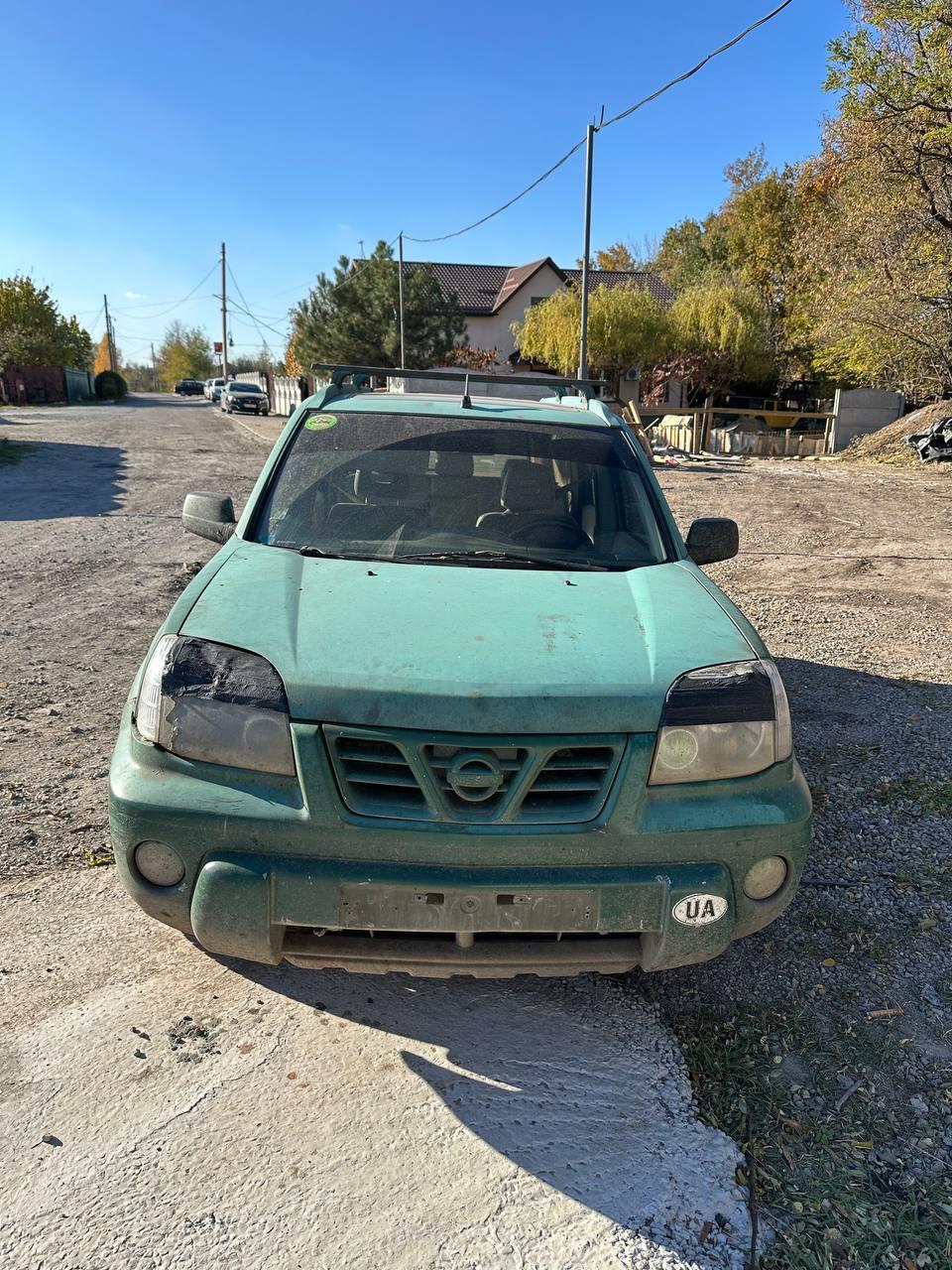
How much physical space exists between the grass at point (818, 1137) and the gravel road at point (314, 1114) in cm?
8

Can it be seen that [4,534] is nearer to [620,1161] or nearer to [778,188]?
[620,1161]

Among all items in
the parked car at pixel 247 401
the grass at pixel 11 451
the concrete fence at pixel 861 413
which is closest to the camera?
the grass at pixel 11 451

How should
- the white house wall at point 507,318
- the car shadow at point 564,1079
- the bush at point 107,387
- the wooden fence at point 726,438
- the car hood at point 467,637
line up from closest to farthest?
1. the car shadow at point 564,1079
2. the car hood at point 467,637
3. the wooden fence at point 726,438
4. the white house wall at point 507,318
5. the bush at point 107,387

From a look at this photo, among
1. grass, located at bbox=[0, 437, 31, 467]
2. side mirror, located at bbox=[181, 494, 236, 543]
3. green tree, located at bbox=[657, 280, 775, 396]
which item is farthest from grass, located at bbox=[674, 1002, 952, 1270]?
green tree, located at bbox=[657, 280, 775, 396]

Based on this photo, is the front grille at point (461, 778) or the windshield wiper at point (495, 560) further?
the windshield wiper at point (495, 560)

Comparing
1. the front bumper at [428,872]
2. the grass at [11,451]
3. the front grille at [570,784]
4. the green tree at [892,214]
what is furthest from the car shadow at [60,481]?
the green tree at [892,214]

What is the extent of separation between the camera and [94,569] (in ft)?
27.0

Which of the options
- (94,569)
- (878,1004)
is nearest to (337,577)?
(878,1004)

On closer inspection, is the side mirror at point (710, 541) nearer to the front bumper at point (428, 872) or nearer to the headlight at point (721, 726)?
the headlight at point (721, 726)

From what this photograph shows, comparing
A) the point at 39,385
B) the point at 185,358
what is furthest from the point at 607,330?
the point at 185,358

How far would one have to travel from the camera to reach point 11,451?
18312 mm

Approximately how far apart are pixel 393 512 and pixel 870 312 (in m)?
22.3

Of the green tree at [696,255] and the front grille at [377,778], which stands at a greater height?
the green tree at [696,255]

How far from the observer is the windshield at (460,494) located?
10.3ft
